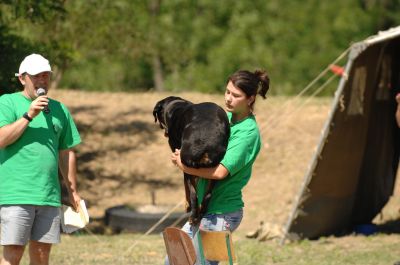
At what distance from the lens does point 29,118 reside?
5012mm

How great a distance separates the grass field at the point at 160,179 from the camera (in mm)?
8344

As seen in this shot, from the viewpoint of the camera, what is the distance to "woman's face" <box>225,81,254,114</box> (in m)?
4.66

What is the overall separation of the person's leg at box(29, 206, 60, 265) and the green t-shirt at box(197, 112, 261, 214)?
995 mm

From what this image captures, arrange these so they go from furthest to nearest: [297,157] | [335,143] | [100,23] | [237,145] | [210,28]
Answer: [210,28] < [100,23] < [297,157] < [335,143] < [237,145]

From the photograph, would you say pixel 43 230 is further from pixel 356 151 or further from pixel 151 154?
pixel 151 154

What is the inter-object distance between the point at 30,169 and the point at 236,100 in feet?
4.34

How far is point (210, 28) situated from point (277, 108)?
41.6ft

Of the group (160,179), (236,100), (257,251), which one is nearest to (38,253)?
(236,100)

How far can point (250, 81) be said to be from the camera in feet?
15.3

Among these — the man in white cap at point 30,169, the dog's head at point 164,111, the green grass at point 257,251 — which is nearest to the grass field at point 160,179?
the green grass at point 257,251

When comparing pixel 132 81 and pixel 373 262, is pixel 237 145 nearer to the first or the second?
pixel 373 262

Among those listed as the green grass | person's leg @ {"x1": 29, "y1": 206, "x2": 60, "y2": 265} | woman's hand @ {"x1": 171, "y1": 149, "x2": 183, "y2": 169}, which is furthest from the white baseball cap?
the green grass

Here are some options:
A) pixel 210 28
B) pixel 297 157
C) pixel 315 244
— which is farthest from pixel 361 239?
pixel 210 28

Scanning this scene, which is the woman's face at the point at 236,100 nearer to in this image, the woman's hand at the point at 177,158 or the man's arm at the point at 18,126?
the woman's hand at the point at 177,158
